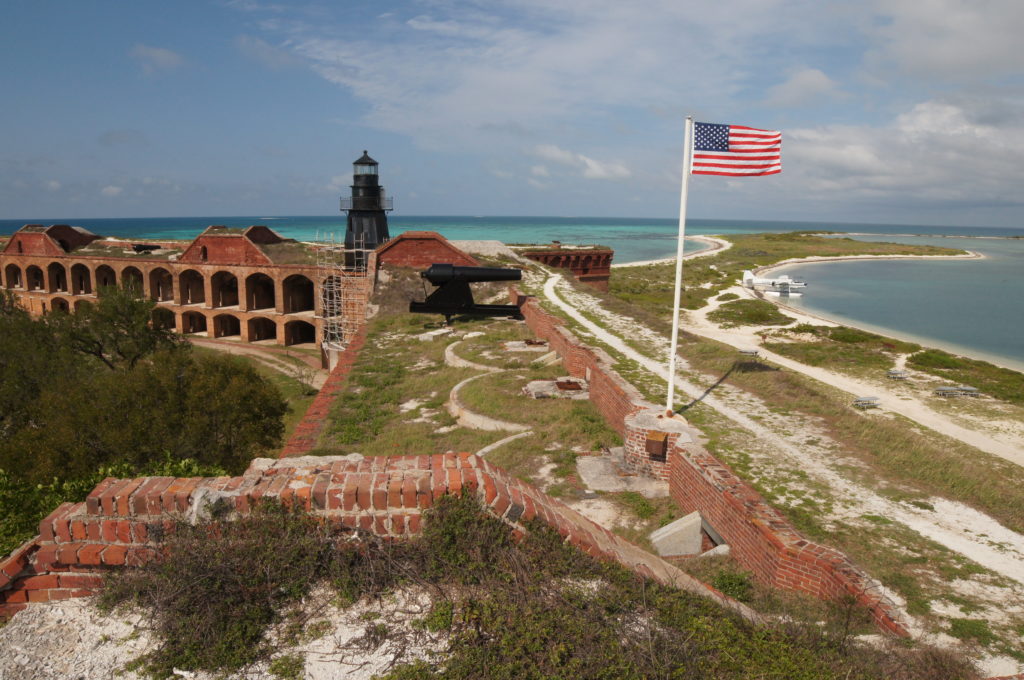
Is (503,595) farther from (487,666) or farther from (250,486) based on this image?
(250,486)

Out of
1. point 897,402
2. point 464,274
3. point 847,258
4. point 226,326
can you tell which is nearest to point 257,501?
point 464,274

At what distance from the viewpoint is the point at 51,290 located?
152 ft

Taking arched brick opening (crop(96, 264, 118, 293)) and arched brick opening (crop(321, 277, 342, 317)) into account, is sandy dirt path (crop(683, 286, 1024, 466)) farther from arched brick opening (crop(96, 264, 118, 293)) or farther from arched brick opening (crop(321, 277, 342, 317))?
arched brick opening (crop(96, 264, 118, 293))

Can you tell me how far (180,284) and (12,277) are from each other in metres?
19.1

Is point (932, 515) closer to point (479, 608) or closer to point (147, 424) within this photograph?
point (479, 608)

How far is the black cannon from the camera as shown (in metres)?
17.5

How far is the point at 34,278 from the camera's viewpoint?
48125 mm

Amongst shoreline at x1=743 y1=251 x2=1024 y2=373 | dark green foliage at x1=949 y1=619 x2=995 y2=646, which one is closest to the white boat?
shoreline at x1=743 y1=251 x2=1024 y2=373

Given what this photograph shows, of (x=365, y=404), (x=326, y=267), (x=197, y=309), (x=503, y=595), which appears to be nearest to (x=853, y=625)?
(x=503, y=595)

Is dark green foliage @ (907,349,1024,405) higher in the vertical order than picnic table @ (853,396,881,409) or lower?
lower

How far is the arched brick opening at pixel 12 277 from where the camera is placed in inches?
1891

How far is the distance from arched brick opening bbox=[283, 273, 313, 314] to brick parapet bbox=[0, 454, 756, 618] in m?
35.8

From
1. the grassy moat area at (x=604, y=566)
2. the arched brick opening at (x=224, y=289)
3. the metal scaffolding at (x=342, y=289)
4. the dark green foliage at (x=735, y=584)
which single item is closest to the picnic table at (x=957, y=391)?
the grassy moat area at (x=604, y=566)

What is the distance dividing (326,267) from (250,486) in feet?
109
